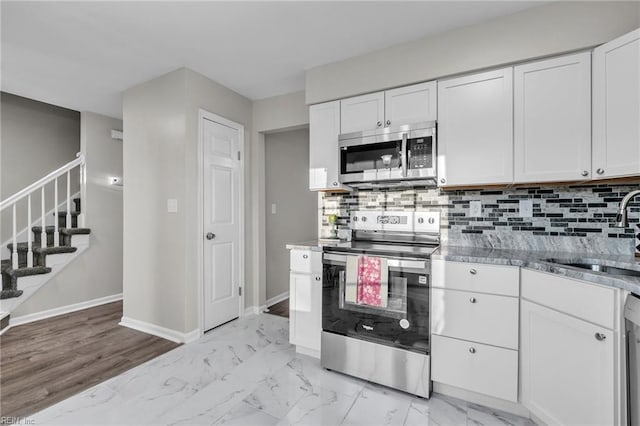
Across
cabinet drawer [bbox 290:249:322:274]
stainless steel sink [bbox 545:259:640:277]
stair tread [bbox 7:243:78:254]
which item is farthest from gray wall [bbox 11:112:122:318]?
stainless steel sink [bbox 545:259:640:277]

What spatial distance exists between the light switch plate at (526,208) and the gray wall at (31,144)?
17.0ft

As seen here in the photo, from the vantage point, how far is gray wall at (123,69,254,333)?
107 inches

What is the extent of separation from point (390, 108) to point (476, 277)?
1.40 meters

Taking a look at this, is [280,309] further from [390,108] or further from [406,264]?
[390,108]

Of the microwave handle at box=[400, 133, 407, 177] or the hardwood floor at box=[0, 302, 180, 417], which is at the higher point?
the microwave handle at box=[400, 133, 407, 177]

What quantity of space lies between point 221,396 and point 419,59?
2.74m

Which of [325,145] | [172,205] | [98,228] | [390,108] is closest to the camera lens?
[390,108]

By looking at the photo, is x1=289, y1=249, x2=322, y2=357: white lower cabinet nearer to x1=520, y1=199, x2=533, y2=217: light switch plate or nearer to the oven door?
the oven door

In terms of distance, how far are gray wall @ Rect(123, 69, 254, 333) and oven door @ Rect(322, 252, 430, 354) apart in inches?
55.9

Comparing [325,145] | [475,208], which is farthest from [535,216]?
[325,145]

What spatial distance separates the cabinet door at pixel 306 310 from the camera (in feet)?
7.69

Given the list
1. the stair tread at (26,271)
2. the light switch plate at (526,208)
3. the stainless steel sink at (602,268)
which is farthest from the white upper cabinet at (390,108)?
the stair tread at (26,271)

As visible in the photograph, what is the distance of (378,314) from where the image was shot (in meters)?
2.03

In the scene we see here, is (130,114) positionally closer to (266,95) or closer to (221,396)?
(266,95)
